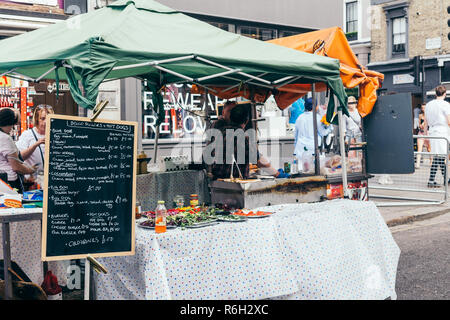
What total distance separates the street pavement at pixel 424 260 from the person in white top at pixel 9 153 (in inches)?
178

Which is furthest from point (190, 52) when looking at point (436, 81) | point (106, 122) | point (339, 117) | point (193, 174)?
point (436, 81)

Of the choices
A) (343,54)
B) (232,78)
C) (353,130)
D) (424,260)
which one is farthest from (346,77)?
(424,260)

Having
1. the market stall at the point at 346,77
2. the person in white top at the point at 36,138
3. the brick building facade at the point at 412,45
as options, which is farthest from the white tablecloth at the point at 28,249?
the brick building facade at the point at 412,45

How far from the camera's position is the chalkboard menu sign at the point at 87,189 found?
3.88 metres

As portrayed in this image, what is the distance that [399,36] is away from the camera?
29.0m

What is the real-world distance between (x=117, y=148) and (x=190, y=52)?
1.17 metres

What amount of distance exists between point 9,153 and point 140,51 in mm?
2443

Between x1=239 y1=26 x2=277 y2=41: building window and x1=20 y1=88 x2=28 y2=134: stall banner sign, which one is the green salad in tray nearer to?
x1=20 y1=88 x2=28 y2=134: stall banner sign

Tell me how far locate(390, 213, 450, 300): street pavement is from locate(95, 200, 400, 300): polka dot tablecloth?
515mm

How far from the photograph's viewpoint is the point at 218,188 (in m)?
6.08

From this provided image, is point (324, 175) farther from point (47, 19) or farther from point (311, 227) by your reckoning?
point (47, 19)

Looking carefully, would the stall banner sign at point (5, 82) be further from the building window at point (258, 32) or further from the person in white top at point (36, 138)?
the building window at point (258, 32)

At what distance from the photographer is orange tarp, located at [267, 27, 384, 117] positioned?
23.2 ft

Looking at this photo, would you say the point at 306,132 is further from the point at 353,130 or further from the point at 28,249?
the point at 28,249
